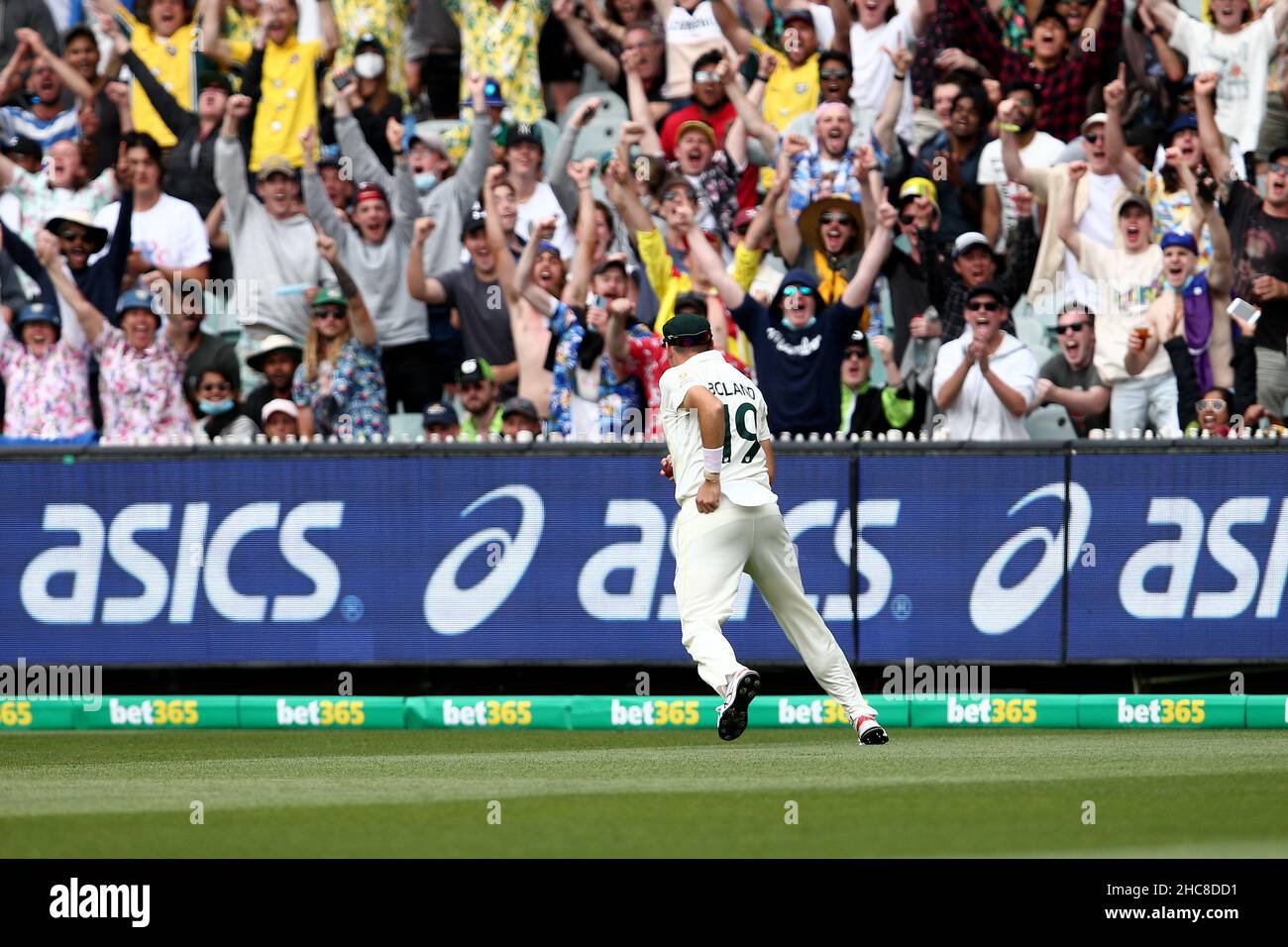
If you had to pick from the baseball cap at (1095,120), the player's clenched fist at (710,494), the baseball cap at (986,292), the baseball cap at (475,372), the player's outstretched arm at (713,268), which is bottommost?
the player's clenched fist at (710,494)

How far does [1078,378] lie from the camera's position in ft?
49.3

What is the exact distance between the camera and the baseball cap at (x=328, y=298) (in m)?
15.7

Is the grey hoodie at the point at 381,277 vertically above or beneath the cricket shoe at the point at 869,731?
above

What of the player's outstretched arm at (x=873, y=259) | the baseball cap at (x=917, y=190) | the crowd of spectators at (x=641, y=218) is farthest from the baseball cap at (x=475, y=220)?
the baseball cap at (x=917, y=190)

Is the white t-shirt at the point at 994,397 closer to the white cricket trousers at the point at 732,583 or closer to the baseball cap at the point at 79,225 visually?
the white cricket trousers at the point at 732,583

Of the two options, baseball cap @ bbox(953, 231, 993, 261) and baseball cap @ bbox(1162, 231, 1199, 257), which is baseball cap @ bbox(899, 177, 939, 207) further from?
baseball cap @ bbox(1162, 231, 1199, 257)

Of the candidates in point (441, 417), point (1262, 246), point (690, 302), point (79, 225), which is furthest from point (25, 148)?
point (1262, 246)

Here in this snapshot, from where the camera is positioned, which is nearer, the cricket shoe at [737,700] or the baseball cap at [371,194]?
the cricket shoe at [737,700]

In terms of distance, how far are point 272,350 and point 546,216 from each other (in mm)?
2733

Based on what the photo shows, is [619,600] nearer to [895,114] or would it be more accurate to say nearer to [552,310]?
[552,310]

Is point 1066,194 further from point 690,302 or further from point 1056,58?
point 690,302

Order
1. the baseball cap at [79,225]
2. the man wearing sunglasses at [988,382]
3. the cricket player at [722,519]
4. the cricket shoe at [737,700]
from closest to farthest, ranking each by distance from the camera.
→ the cricket shoe at [737,700] → the cricket player at [722,519] → the man wearing sunglasses at [988,382] → the baseball cap at [79,225]

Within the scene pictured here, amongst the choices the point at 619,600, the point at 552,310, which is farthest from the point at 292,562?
the point at 552,310

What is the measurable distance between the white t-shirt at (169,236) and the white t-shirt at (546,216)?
8.94ft
